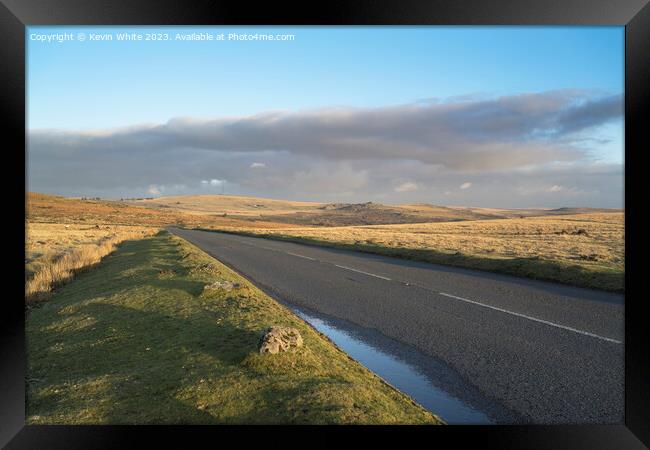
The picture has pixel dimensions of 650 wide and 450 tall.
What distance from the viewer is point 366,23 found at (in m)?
3.69

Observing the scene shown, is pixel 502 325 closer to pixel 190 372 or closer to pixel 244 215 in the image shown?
pixel 190 372

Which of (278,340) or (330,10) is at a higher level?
(330,10)

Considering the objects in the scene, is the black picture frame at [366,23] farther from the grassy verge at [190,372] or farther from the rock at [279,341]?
the rock at [279,341]

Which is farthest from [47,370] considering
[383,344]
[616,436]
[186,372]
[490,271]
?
[490,271]

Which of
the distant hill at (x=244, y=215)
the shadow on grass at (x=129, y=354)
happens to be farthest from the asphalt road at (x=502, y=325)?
the distant hill at (x=244, y=215)

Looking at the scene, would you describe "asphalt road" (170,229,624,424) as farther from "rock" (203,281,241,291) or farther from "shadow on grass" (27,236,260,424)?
"shadow on grass" (27,236,260,424)

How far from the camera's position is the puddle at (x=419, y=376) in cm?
416

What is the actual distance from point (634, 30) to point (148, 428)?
5.17 m

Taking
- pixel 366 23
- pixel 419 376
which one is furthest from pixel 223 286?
pixel 366 23

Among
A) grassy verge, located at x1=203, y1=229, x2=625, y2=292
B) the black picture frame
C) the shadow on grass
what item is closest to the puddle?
the black picture frame

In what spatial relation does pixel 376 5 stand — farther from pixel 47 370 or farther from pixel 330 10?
pixel 47 370

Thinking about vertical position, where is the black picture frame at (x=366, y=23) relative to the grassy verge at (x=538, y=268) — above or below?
above

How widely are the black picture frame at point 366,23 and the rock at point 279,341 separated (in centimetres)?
224

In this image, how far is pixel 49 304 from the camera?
32.9ft
